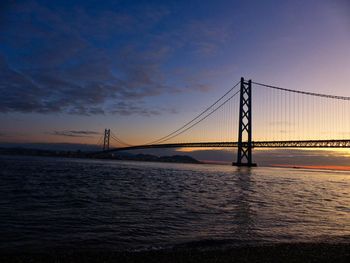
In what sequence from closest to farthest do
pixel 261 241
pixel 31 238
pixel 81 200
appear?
pixel 31 238
pixel 261 241
pixel 81 200

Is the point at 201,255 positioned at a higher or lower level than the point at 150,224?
higher

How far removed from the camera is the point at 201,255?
6684mm

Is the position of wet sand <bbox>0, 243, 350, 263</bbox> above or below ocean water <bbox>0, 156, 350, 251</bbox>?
above

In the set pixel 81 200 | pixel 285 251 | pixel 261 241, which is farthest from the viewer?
pixel 81 200

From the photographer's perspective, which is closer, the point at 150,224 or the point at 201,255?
the point at 201,255

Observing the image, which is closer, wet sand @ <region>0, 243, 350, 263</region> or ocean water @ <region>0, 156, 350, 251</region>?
wet sand @ <region>0, 243, 350, 263</region>

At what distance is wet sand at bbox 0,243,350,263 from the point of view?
6293 millimetres

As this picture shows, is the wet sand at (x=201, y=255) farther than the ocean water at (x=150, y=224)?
No

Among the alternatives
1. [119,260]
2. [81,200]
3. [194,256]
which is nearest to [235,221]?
[194,256]

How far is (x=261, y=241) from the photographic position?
8625mm

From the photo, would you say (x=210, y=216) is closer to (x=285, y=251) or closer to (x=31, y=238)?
(x=285, y=251)

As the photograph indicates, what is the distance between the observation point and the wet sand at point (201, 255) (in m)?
6.29

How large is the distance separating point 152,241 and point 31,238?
2693 mm

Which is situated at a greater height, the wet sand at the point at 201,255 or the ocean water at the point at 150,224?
the wet sand at the point at 201,255
